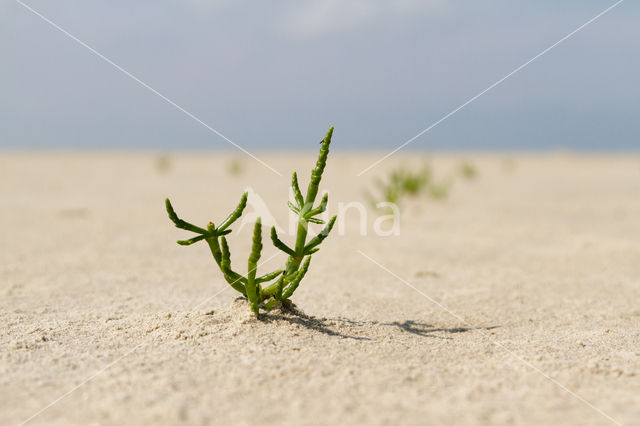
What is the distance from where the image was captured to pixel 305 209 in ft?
6.84

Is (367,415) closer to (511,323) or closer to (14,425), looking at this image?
(14,425)

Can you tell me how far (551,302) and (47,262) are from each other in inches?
123

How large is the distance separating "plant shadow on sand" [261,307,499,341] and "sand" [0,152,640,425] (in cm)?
1

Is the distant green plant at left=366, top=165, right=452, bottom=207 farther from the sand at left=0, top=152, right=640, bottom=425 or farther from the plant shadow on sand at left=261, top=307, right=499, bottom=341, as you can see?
the plant shadow on sand at left=261, top=307, right=499, bottom=341

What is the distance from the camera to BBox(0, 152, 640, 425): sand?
1551 mm

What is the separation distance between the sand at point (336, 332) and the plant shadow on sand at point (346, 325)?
12mm

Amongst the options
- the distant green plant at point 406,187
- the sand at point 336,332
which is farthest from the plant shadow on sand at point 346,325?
the distant green plant at point 406,187

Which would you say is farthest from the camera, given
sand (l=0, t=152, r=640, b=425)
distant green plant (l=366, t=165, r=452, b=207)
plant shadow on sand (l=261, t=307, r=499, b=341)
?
distant green plant (l=366, t=165, r=452, b=207)

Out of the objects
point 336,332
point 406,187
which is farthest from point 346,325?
point 406,187

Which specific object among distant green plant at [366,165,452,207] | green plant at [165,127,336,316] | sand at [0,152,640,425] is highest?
distant green plant at [366,165,452,207]

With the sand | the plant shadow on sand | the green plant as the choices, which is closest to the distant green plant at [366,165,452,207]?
the sand

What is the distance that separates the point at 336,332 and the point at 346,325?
0.12 meters

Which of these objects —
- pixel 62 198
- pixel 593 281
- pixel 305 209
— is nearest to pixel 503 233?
pixel 593 281

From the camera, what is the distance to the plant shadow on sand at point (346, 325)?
2125 mm
